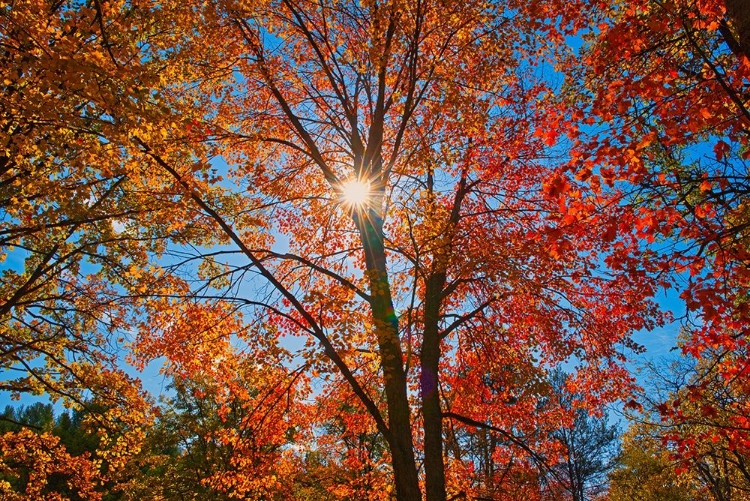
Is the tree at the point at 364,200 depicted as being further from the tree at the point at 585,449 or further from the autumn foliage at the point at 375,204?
the tree at the point at 585,449

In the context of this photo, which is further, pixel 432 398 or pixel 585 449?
pixel 585 449

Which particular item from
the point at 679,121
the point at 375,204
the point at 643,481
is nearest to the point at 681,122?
the point at 679,121

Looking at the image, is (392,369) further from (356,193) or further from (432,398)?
(356,193)

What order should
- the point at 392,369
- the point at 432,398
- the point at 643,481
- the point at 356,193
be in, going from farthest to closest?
the point at 643,481 → the point at 432,398 → the point at 356,193 → the point at 392,369

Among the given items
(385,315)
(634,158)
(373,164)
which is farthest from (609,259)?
(373,164)

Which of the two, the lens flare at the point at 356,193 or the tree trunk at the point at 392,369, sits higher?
the lens flare at the point at 356,193

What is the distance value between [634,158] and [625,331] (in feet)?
18.2

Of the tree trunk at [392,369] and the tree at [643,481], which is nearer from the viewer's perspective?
Answer: the tree trunk at [392,369]

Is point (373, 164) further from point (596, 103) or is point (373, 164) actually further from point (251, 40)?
point (596, 103)

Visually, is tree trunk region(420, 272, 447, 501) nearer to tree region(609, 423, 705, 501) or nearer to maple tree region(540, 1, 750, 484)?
maple tree region(540, 1, 750, 484)

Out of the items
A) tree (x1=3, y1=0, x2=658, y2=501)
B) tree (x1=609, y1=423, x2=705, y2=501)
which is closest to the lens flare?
tree (x1=3, y1=0, x2=658, y2=501)

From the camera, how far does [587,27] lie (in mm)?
8344

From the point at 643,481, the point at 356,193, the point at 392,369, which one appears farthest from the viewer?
the point at 643,481

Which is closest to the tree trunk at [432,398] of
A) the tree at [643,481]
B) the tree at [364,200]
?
the tree at [364,200]
